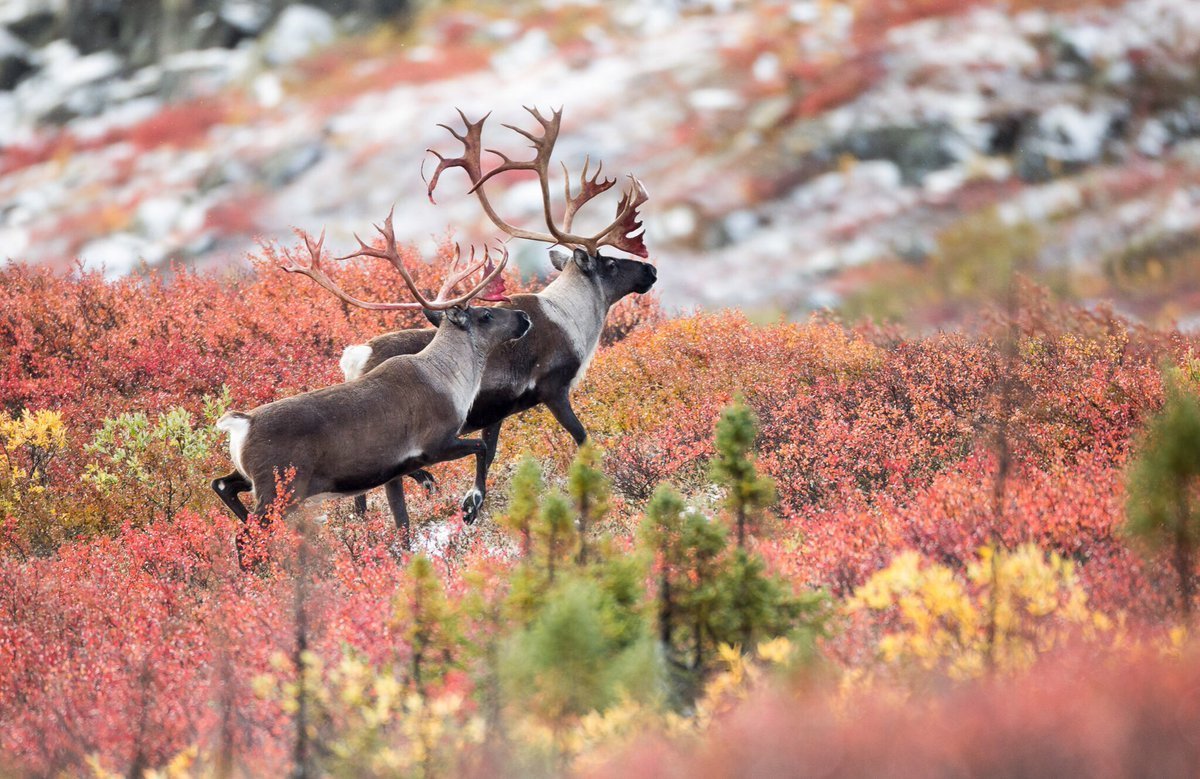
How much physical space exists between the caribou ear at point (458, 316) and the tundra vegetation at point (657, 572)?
1220mm

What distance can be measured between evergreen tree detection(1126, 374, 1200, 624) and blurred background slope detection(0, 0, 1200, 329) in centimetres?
1991

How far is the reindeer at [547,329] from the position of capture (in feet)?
27.0

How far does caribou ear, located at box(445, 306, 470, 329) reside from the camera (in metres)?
8.05

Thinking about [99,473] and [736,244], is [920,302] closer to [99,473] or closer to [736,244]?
[99,473]

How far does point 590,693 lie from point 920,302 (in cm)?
857

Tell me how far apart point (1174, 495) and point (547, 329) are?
485 centimetres

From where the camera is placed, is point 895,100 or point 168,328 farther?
point 895,100

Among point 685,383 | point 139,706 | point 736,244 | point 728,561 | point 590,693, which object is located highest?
point 590,693

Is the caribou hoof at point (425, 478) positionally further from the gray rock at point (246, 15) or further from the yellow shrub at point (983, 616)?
the gray rock at point (246, 15)

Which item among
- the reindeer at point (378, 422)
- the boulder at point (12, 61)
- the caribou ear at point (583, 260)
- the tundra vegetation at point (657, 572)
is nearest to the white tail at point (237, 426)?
the reindeer at point (378, 422)

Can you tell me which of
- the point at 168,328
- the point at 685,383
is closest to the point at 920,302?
the point at 685,383

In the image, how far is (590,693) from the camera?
3.74 meters

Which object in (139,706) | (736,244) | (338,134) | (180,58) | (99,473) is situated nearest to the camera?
(139,706)

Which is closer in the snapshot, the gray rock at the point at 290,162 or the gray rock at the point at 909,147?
the gray rock at the point at 290,162
